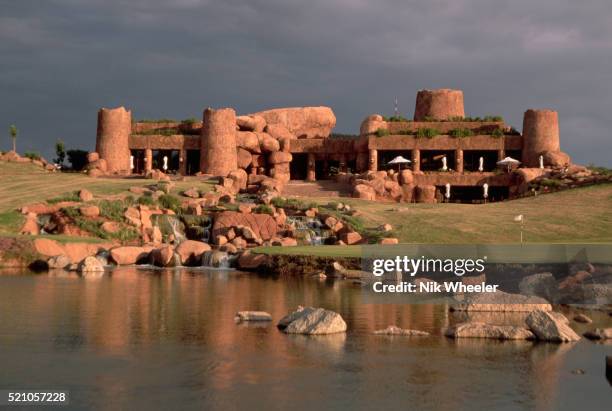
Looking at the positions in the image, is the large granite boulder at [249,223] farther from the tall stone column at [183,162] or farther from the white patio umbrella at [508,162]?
the white patio umbrella at [508,162]

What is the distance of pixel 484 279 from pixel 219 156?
3671 cm

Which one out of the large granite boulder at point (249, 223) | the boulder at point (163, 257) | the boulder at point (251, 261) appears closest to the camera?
the boulder at point (251, 261)

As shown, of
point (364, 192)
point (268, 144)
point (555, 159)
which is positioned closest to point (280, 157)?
point (268, 144)

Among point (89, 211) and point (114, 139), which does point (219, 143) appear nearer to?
point (114, 139)

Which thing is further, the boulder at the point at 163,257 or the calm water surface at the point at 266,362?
the boulder at the point at 163,257

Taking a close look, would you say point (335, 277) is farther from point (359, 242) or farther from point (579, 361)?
point (579, 361)

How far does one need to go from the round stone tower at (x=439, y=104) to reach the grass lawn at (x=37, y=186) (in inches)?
843

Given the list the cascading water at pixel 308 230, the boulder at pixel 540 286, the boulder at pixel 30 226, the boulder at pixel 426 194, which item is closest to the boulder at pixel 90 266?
the boulder at pixel 30 226

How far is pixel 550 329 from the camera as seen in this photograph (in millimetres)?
14102

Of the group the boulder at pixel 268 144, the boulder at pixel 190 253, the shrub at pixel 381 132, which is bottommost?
the boulder at pixel 190 253

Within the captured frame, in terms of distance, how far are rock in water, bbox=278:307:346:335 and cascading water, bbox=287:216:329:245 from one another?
2096cm

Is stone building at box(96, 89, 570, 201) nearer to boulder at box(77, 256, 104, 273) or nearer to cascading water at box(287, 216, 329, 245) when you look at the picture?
cascading water at box(287, 216, 329, 245)

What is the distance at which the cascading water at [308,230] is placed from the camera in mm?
36438

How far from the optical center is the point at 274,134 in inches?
2443
